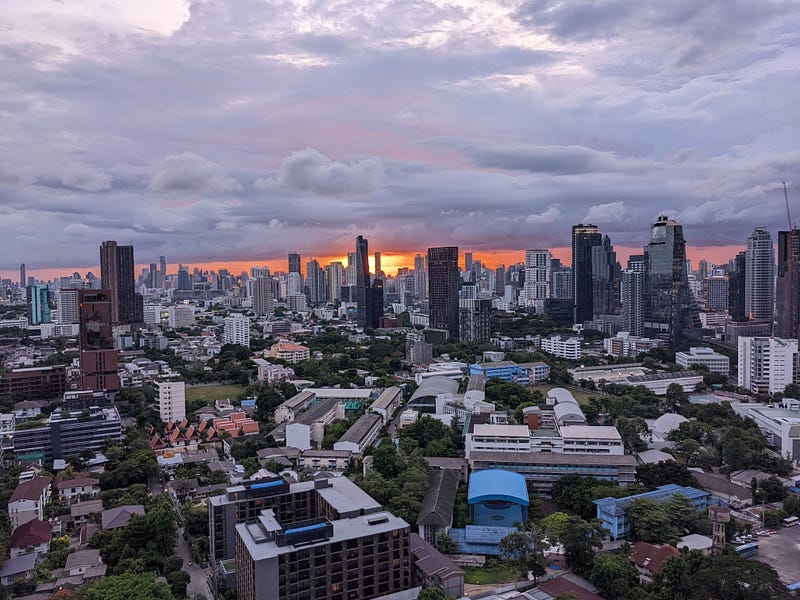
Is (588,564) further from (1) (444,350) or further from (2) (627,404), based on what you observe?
(1) (444,350)

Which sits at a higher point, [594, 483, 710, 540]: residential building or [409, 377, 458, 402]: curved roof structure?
[409, 377, 458, 402]: curved roof structure

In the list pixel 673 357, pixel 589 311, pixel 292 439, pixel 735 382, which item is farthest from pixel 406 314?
pixel 292 439

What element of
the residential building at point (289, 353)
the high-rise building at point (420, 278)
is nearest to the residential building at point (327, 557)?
the residential building at point (289, 353)

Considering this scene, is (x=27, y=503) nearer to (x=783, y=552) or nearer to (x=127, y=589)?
(x=127, y=589)

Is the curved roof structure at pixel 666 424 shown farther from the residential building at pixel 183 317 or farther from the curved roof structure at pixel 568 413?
the residential building at pixel 183 317

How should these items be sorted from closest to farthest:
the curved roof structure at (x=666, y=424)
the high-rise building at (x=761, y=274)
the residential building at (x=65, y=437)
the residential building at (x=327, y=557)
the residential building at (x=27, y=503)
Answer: the residential building at (x=327, y=557), the residential building at (x=27, y=503), the residential building at (x=65, y=437), the curved roof structure at (x=666, y=424), the high-rise building at (x=761, y=274)

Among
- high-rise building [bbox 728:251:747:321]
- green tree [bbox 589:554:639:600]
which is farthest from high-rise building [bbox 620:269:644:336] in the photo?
green tree [bbox 589:554:639:600]

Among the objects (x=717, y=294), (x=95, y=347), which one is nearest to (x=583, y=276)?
(x=717, y=294)

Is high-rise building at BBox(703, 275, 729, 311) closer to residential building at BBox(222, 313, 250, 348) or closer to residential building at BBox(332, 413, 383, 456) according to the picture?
residential building at BBox(222, 313, 250, 348)
